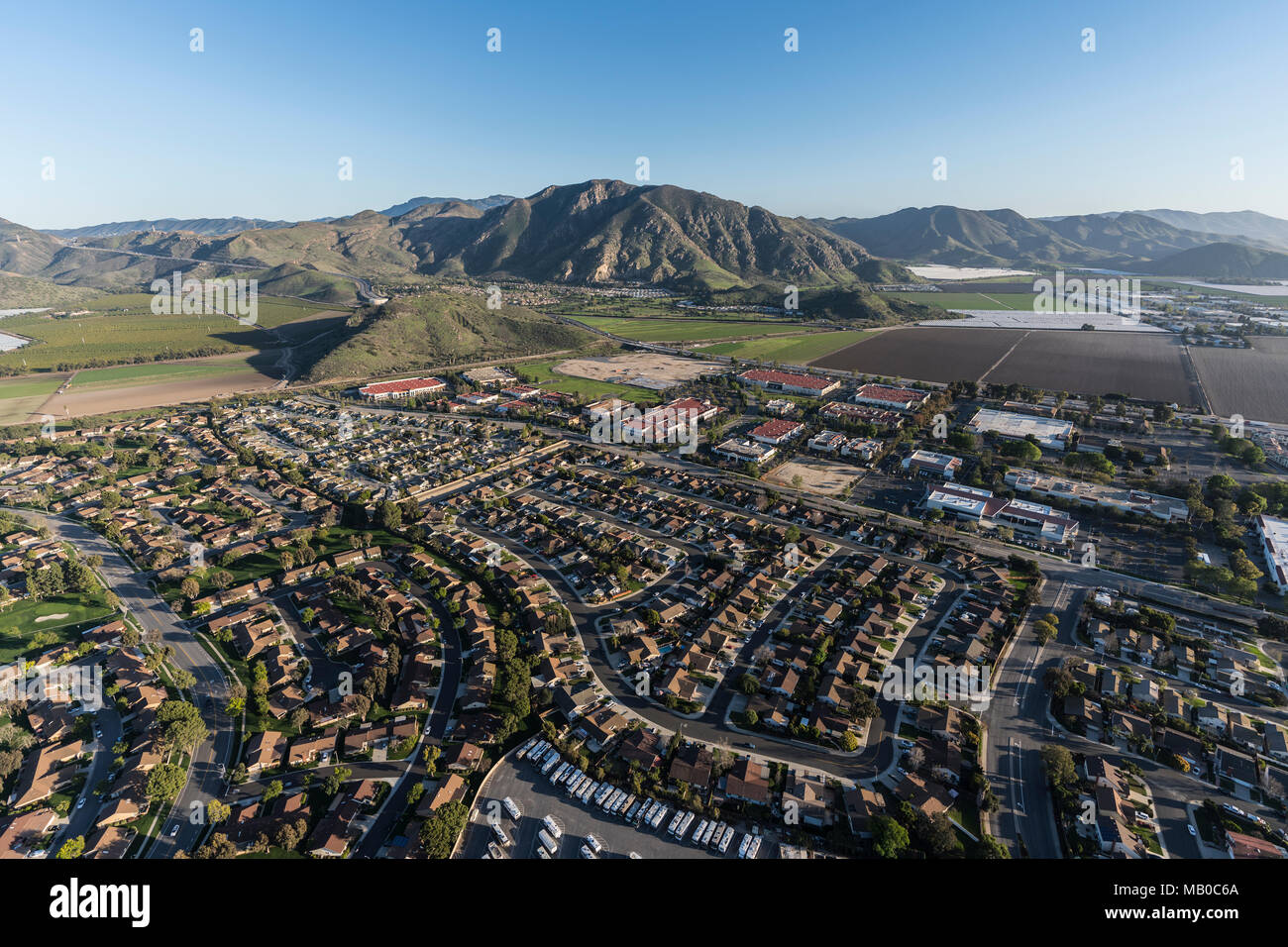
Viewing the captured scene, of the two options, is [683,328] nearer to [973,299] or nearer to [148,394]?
[973,299]

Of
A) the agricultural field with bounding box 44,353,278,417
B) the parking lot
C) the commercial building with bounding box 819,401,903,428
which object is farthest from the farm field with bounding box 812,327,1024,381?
the agricultural field with bounding box 44,353,278,417

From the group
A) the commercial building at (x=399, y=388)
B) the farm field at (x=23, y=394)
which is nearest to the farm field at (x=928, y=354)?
the commercial building at (x=399, y=388)

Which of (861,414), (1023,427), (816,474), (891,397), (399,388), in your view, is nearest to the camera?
(816,474)

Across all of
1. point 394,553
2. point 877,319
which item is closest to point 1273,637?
point 394,553

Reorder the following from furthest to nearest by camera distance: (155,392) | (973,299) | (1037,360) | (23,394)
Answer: (973,299), (1037,360), (155,392), (23,394)

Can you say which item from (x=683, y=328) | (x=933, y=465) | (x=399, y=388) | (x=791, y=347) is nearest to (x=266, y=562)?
(x=399, y=388)
